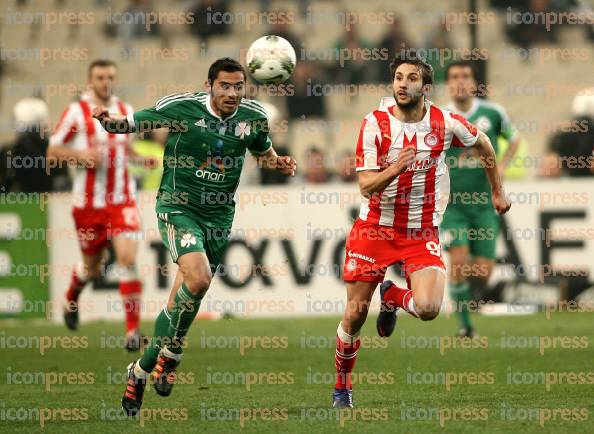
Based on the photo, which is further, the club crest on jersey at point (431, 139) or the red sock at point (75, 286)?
the red sock at point (75, 286)

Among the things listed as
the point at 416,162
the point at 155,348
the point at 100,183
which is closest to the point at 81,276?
the point at 100,183

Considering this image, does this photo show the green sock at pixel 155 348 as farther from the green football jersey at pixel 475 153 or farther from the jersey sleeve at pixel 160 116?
the green football jersey at pixel 475 153

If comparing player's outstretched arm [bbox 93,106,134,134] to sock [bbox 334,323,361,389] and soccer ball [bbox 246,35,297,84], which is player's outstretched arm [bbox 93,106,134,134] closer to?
soccer ball [bbox 246,35,297,84]

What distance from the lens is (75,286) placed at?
12.6 m

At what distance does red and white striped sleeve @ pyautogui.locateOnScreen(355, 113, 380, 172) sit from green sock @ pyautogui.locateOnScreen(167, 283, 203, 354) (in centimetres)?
132

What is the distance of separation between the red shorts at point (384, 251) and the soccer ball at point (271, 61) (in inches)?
52.3

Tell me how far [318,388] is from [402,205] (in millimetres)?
1581

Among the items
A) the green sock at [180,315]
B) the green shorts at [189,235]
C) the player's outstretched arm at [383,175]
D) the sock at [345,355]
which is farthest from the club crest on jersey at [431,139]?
the green sock at [180,315]

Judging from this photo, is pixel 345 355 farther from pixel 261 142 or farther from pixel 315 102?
pixel 315 102

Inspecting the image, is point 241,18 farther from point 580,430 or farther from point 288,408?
point 580,430

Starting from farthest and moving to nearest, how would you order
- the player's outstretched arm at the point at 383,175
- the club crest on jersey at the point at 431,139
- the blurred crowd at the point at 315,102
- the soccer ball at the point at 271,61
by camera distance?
1. the blurred crowd at the point at 315,102
2. the soccer ball at the point at 271,61
3. the club crest on jersey at the point at 431,139
4. the player's outstretched arm at the point at 383,175

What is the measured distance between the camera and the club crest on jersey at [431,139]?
816 centimetres

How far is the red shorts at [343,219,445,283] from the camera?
8.08 metres

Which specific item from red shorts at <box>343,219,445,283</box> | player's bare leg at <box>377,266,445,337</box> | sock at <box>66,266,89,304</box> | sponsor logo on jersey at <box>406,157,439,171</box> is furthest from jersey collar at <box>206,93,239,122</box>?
sock at <box>66,266,89,304</box>
